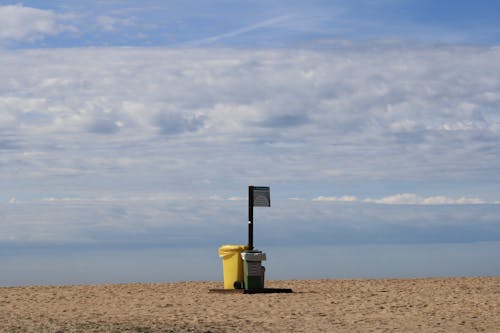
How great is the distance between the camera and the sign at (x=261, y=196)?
22.6 metres

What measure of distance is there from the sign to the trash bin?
138cm

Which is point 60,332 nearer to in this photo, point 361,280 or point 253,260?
point 253,260

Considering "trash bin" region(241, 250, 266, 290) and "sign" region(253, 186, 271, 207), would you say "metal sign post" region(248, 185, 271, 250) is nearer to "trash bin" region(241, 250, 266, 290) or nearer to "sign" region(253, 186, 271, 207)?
"sign" region(253, 186, 271, 207)

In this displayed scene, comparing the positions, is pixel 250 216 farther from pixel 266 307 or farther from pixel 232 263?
pixel 266 307

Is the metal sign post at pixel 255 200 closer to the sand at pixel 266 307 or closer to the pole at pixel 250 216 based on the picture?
the pole at pixel 250 216

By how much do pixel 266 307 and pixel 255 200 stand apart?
4.50 metres

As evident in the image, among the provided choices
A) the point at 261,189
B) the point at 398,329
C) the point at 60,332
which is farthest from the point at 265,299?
the point at 60,332

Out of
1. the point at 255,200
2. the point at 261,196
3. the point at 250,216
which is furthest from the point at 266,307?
the point at 261,196

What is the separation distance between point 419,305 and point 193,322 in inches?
227

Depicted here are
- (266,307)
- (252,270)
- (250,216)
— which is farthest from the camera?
(250,216)

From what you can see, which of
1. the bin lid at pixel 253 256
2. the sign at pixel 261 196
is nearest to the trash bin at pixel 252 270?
the bin lid at pixel 253 256

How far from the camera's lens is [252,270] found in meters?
22.0

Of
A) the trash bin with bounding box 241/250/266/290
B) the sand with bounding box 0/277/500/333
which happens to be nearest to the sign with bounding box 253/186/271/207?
the trash bin with bounding box 241/250/266/290

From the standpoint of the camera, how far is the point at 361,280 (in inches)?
981
